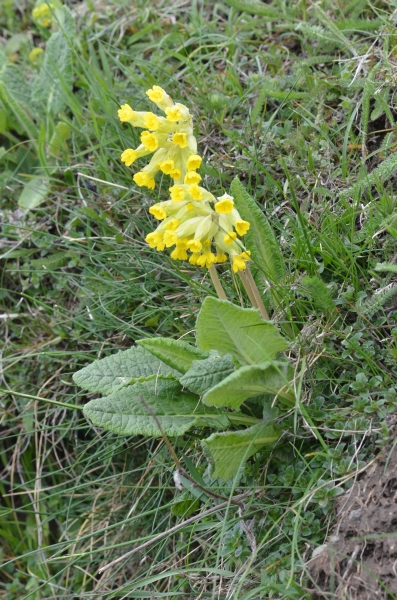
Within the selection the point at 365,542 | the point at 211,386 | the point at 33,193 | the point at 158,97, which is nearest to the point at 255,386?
the point at 211,386


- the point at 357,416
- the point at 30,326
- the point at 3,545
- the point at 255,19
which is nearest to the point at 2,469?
the point at 3,545

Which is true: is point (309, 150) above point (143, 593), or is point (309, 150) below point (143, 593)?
above

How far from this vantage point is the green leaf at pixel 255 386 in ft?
6.82

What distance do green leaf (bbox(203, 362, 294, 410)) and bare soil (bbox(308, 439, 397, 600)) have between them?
1.11ft

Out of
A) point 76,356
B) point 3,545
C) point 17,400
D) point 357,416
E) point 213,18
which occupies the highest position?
point 213,18

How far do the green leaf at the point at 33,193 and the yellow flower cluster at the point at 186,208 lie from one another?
1.20 metres

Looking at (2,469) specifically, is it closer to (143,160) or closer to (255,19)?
(143,160)

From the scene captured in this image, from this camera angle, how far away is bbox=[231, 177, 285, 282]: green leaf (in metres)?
2.48

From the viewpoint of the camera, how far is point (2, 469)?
3379 mm

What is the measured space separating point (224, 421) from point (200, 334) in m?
0.27

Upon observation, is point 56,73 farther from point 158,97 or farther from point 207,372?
point 207,372

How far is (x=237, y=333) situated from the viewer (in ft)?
7.18

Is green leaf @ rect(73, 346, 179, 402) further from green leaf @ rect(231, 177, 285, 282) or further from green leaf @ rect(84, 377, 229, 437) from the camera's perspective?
green leaf @ rect(231, 177, 285, 282)

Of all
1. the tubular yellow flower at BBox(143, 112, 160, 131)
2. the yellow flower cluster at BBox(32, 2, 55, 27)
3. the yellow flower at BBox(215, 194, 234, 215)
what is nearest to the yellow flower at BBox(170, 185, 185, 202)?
the yellow flower at BBox(215, 194, 234, 215)
